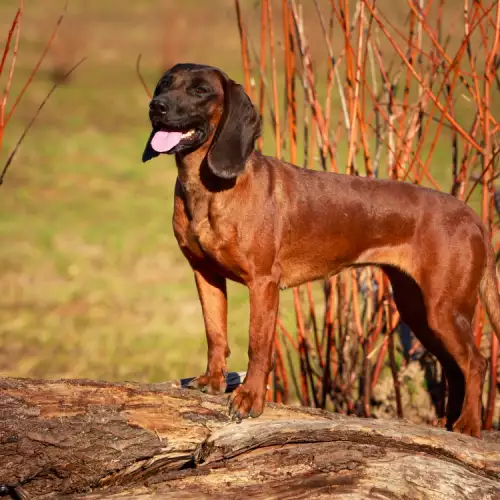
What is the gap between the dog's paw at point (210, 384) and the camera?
390cm

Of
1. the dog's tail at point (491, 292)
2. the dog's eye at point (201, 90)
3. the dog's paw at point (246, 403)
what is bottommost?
the dog's paw at point (246, 403)

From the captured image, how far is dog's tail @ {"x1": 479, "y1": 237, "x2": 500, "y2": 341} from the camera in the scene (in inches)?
167

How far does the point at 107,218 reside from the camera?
11.0 m

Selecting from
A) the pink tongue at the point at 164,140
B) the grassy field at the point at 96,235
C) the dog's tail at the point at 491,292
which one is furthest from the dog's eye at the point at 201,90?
the dog's tail at the point at 491,292

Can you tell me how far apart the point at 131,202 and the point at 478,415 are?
8.06 m

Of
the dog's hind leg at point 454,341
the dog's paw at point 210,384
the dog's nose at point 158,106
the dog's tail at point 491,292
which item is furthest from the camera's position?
the dog's tail at point 491,292

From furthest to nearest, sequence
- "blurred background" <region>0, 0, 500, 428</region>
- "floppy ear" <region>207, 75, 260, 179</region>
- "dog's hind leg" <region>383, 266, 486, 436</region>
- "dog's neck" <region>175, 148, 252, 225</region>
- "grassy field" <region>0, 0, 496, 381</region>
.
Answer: "grassy field" <region>0, 0, 496, 381</region> < "blurred background" <region>0, 0, 500, 428</region> < "dog's hind leg" <region>383, 266, 486, 436</region> < "dog's neck" <region>175, 148, 252, 225</region> < "floppy ear" <region>207, 75, 260, 179</region>

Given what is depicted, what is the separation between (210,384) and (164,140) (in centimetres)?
106

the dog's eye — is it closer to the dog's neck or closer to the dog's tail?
the dog's neck

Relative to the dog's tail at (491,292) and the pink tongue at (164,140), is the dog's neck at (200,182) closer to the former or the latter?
the pink tongue at (164,140)

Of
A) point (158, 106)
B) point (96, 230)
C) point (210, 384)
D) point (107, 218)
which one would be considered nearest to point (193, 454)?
point (210, 384)

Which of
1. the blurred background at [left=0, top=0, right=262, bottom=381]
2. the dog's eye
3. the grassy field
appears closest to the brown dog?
the dog's eye

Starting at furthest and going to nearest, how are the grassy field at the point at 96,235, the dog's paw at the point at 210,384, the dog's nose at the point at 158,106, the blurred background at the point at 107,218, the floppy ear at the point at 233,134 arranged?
the grassy field at the point at 96,235
the blurred background at the point at 107,218
the dog's paw at the point at 210,384
the floppy ear at the point at 233,134
the dog's nose at the point at 158,106

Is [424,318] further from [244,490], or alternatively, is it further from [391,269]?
[244,490]
